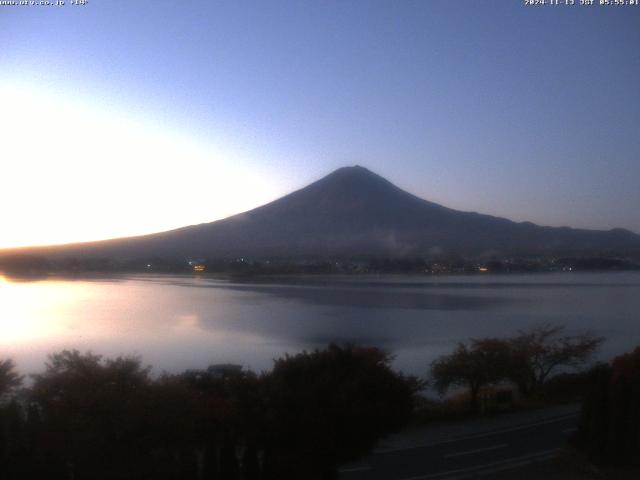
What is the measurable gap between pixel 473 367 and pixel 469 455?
13.7 feet

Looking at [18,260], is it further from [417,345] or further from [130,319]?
[417,345]

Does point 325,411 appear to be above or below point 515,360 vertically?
above

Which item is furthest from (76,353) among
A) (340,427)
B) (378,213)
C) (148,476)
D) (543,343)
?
(378,213)

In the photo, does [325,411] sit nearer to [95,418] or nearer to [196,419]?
[196,419]

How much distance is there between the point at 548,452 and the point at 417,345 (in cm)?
691

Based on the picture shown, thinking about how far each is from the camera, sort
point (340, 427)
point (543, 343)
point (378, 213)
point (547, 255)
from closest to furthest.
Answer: point (340, 427), point (543, 343), point (547, 255), point (378, 213)

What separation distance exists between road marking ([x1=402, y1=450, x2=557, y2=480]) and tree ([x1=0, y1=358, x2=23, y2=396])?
14.2ft

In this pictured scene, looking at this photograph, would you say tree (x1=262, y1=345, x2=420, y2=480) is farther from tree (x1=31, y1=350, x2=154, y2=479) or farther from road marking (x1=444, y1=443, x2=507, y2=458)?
road marking (x1=444, y1=443, x2=507, y2=458)

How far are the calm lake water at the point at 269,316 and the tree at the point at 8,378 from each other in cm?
215

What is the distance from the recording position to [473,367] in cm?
1402

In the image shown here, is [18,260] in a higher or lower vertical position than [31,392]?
higher

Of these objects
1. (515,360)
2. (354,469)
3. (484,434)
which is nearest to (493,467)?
(354,469)

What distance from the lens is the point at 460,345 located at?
15.1 meters

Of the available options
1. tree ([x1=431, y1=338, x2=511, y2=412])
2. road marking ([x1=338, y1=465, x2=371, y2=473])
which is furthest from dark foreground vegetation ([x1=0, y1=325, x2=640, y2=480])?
tree ([x1=431, y1=338, x2=511, y2=412])
